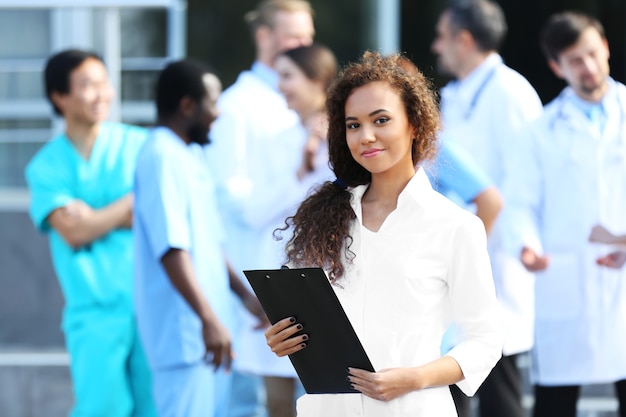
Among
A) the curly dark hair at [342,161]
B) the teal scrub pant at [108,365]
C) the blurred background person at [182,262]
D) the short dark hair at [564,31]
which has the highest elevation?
the short dark hair at [564,31]

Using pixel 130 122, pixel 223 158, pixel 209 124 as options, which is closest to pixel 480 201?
pixel 209 124

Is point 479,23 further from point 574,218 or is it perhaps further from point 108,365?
point 108,365

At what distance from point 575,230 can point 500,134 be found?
54 centimetres

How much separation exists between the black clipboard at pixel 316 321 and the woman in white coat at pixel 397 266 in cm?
3

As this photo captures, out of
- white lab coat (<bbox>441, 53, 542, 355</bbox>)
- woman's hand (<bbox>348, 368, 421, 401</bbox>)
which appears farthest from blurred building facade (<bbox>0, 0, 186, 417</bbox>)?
woman's hand (<bbox>348, 368, 421, 401</bbox>)

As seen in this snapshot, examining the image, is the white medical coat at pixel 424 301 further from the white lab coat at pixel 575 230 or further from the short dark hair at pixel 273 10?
the short dark hair at pixel 273 10

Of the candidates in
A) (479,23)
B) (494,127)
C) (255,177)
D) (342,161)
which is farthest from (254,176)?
(342,161)

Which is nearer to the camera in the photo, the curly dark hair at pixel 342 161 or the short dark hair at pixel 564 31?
the curly dark hair at pixel 342 161

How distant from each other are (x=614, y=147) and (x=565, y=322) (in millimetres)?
668

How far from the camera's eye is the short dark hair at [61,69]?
489 centimetres

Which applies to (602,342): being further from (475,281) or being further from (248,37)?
(248,37)

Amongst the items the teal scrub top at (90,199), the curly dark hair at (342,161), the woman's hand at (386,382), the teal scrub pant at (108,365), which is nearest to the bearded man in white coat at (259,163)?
the teal scrub top at (90,199)

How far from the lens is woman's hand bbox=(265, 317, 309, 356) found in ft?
8.86

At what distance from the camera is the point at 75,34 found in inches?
299
